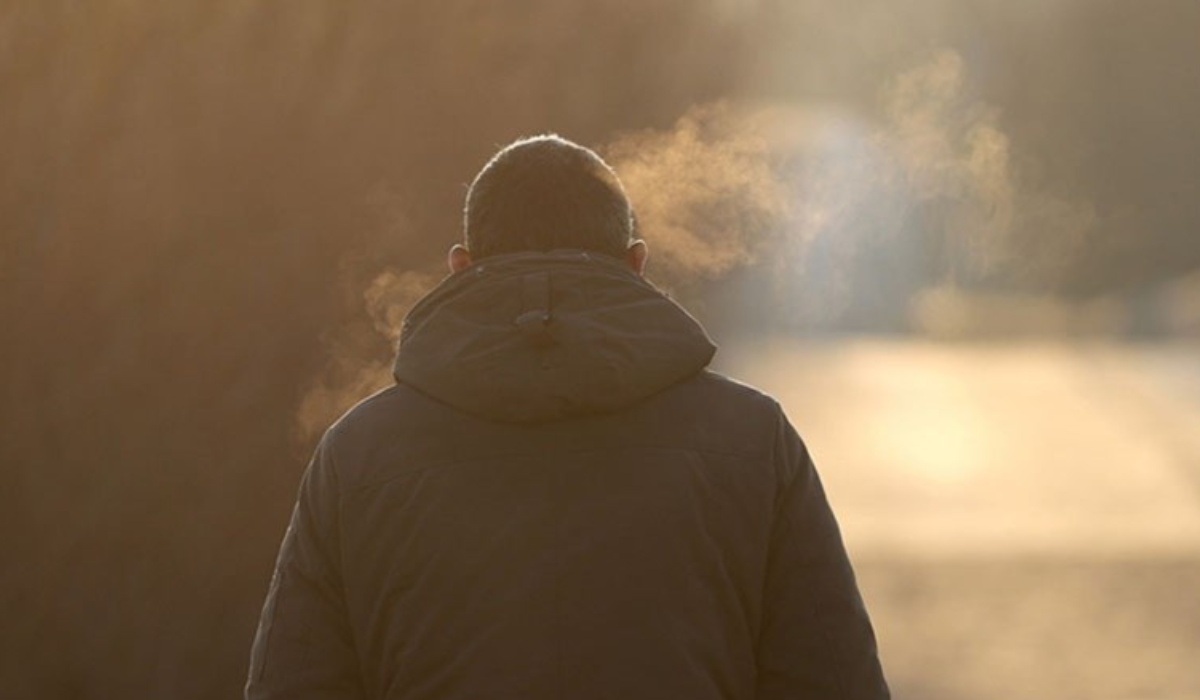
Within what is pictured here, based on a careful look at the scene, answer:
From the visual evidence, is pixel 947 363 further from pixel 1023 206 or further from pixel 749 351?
pixel 749 351

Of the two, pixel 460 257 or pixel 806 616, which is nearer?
pixel 806 616

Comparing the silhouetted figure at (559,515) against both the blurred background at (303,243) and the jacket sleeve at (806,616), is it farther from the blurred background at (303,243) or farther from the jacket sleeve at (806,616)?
the blurred background at (303,243)

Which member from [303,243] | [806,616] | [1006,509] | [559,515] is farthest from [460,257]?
[1006,509]

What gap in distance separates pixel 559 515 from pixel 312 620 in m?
0.31

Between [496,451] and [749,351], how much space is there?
6263mm

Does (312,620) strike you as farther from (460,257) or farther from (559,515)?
(460,257)

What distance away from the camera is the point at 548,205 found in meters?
2.27

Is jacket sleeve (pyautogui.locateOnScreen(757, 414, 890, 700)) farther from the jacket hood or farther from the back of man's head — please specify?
the back of man's head

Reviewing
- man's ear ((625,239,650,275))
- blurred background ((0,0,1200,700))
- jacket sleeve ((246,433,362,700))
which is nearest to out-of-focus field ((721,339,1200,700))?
blurred background ((0,0,1200,700))

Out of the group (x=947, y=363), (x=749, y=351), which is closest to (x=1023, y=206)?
(x=947, y=363)

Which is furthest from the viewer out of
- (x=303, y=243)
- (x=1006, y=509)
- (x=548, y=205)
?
(x=1006, y=509)

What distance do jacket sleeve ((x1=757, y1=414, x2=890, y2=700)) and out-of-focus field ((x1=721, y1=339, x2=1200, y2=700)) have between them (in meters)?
5.87

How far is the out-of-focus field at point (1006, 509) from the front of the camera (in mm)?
9008

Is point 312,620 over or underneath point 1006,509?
underneath
